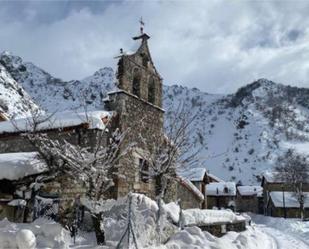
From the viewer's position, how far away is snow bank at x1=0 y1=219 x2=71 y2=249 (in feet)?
35.9

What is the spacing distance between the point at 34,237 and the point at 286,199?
6313cm

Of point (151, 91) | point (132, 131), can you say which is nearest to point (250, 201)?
point (151, 91)

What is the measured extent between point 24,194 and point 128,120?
6889 millimetres

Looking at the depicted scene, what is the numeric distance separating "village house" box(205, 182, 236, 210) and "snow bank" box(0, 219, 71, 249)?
72775mm

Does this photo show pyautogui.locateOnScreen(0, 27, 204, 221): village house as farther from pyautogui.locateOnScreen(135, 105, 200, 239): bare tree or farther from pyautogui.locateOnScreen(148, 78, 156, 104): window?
pyautogui.locateOnScreen(135, 105, 200, 239): bare tree

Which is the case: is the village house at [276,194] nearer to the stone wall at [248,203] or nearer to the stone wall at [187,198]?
the stone wall at [248,203]

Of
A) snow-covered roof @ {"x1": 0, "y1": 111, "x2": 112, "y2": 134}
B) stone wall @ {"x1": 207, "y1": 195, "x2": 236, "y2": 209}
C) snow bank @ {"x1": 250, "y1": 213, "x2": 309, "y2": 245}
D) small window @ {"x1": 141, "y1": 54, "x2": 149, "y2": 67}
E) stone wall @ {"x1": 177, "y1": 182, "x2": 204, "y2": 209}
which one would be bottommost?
snow bank @ {"x1": 250, "y1": 213, "x2": 309, "y2": 245}

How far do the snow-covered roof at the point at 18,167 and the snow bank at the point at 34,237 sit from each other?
5.46 ft

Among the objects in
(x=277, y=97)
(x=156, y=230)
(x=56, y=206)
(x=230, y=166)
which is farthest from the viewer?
(x=277, y=97)

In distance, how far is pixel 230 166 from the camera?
385ft

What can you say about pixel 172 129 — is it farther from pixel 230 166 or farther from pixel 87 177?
pixel 230 166

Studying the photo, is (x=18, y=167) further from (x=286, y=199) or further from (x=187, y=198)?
(x=286, y=199)

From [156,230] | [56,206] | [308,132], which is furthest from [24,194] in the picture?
[308,132]

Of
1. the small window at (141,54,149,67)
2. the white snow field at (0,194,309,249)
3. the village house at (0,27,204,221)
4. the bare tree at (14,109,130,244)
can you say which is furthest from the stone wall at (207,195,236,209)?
the bare tree at (14,109,130,244)
